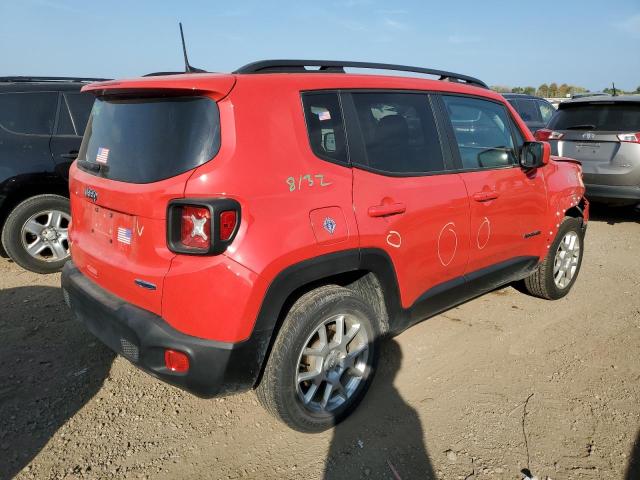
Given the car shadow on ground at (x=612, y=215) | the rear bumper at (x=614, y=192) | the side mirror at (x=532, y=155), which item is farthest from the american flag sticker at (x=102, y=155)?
the car shadow on ground at (x=612, y=215)

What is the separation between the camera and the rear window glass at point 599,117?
6309 mm

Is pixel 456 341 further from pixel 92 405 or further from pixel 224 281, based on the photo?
pixel 92 405

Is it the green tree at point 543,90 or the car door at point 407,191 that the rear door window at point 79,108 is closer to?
the car door at point 407,191

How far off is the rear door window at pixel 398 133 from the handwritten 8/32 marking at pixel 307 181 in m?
0.29

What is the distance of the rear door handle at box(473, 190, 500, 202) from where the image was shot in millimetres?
3113

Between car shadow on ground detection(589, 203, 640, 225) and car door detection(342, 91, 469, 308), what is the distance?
17.4ft

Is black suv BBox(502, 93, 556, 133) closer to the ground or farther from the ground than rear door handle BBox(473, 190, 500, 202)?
farther from the ground

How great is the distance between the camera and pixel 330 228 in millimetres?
2307

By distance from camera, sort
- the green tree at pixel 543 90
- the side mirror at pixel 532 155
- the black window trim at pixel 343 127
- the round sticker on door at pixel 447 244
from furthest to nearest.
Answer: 1. the green tree at pixel 543 90
2. the side mirror at pixel 532 155
3. the round sticker on door at pixel 447 244
4. the black window trim at pixel 343 127

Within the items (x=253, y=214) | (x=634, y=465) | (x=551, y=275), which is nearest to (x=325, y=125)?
(x=253, y=214)

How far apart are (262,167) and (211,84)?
0.41 m

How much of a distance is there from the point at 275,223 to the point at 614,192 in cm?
584

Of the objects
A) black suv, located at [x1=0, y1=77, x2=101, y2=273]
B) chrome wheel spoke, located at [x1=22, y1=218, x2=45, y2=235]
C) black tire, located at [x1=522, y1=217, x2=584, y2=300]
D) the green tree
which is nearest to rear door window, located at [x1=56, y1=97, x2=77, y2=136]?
black suv, located at [x1=0, y1=77, x2=101, y2=273]

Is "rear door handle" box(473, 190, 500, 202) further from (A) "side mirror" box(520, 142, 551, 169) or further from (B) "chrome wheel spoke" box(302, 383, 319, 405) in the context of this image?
(B) "chrome wheel spoke" box(302, 383, 319, 405)
